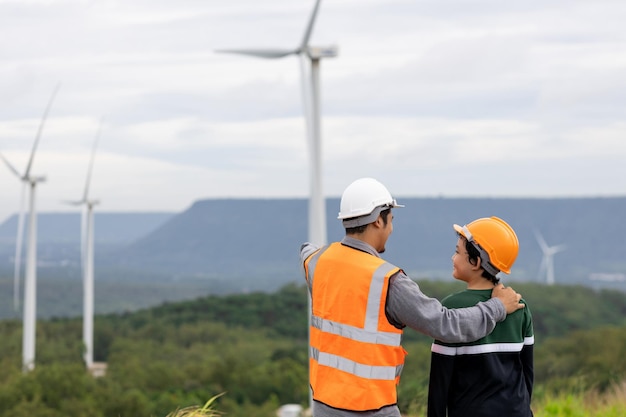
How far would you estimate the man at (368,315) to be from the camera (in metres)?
6.07

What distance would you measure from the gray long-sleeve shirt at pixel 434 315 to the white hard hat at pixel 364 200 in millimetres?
476

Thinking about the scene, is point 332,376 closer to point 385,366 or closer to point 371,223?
point 385,366

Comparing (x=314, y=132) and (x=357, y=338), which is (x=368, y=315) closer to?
(x=357, y=338)

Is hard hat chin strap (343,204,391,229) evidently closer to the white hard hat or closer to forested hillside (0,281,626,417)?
the white hard hat

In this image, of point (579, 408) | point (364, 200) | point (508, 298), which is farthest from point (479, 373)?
point (579, 408)

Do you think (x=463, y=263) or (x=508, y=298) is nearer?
(x=508, y=298)

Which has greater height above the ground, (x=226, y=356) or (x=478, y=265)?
(x=478, y=265)

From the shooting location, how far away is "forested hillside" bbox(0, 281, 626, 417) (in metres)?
52.1

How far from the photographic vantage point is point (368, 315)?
6.16 meters

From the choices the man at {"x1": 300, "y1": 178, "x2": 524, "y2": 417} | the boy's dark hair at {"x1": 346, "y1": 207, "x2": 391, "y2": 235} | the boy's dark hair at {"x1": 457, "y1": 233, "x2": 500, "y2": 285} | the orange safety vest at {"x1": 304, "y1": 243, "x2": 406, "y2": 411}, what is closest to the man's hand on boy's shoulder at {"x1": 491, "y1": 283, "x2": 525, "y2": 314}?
the man at {"x1": 300, "y1": 178, "x2": 524, "y2": 417}

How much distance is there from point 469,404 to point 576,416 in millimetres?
6467

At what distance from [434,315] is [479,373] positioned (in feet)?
2.03

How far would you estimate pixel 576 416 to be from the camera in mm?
12266

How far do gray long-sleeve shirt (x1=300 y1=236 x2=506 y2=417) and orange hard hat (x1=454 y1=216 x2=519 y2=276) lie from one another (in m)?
0.29
